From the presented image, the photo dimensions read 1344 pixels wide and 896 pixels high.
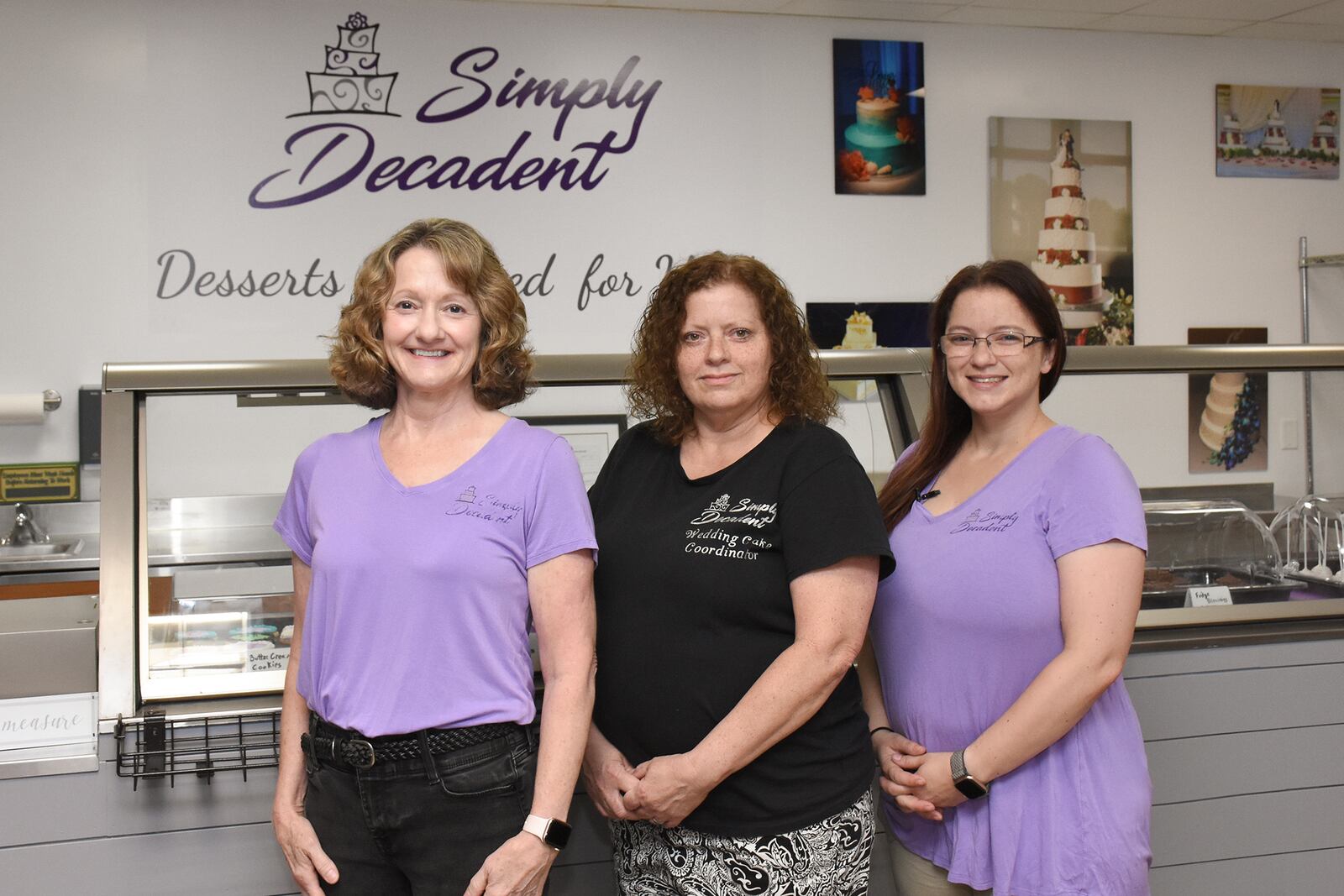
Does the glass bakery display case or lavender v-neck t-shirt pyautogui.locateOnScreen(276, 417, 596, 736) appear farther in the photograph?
A: the glass bakery display case

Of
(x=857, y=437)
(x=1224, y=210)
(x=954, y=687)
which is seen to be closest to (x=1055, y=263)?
(x=1224, y=210)

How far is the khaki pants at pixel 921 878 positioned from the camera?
162 centimetres

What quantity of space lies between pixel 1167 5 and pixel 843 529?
141 inches

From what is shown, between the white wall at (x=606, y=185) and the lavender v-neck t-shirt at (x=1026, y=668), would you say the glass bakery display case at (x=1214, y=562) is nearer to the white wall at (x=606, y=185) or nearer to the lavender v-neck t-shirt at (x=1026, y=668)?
the lavender v-neck t-shirt at (x=1026, y=668)

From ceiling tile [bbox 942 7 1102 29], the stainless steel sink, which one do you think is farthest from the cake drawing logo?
ceiling tile [bbox 942 7 1102 29]

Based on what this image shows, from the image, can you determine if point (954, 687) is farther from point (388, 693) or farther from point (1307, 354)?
point (1307, 354)

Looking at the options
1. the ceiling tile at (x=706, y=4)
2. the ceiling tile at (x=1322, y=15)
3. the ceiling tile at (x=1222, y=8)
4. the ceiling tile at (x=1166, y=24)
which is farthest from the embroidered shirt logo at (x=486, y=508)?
the ceiling tile at (x=1322, y=15)

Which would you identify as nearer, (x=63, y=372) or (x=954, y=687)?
(x=954, y=687)

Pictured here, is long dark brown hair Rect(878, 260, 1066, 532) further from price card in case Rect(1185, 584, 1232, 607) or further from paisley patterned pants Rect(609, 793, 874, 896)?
price card in case Rect(1185, 584, 1232, 607)

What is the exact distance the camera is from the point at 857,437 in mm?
2273

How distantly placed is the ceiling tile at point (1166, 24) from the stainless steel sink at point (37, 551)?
13.3 feet

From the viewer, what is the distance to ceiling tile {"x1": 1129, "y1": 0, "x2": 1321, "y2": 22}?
13.6 ft

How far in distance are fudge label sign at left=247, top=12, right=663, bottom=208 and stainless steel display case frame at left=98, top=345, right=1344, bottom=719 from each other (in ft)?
7.18

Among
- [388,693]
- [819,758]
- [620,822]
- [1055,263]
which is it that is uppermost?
[1055,263]
